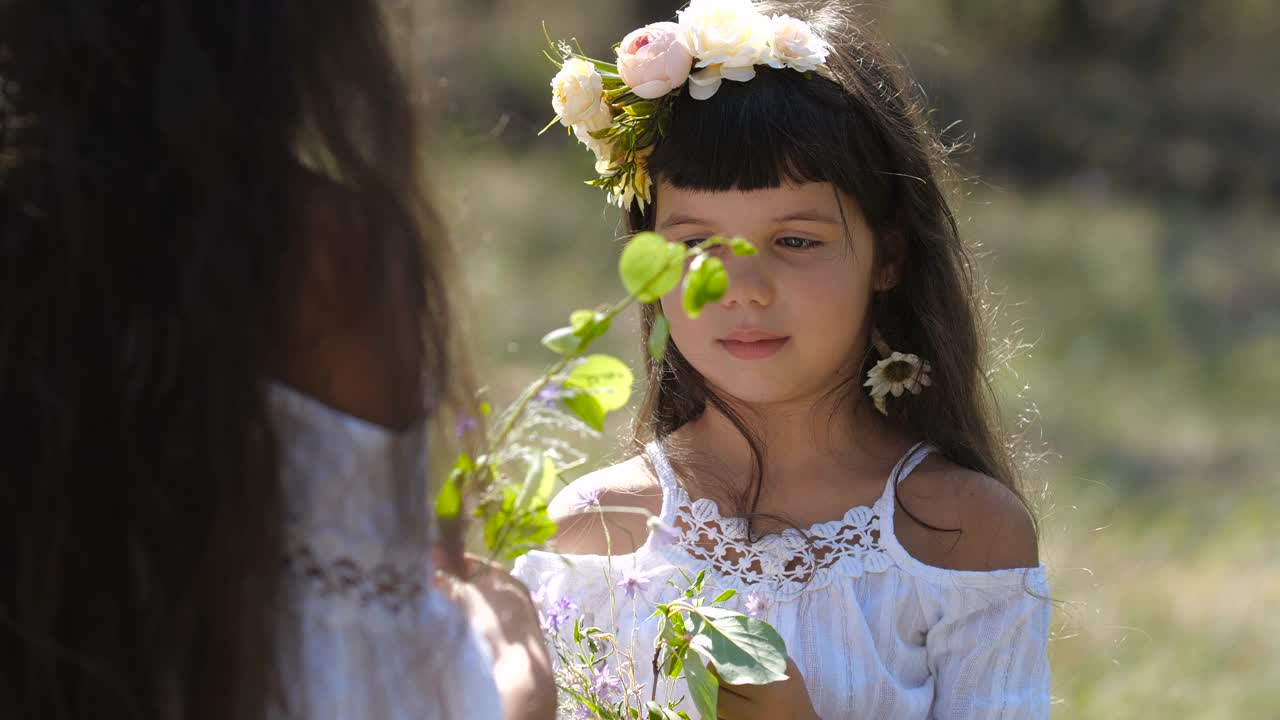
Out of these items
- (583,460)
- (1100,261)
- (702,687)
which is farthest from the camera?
(1100,261)

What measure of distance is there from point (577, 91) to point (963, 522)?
87 centimetres

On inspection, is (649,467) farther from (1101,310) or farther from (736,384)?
(1101,310)

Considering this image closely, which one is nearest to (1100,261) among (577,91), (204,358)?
(577,91)

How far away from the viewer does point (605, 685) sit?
1828mm

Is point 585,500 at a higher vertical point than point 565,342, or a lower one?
lower

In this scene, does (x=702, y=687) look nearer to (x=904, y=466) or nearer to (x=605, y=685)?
(x=605, y=685)

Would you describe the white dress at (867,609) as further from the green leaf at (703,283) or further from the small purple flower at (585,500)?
the green leaf at (703,283)

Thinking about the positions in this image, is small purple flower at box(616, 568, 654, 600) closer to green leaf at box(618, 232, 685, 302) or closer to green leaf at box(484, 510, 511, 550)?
green leaf at box(484, 510, 511, 550)

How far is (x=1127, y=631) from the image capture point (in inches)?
173

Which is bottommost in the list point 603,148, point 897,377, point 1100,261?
point 1100,261

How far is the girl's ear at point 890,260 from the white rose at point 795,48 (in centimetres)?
29

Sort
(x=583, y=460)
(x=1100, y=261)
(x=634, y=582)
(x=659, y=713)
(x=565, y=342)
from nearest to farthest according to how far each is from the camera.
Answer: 1. (x=565, y=342)
2. (x=583, y=460)
3. (x=659, y=713)
4. (x=634, y=582)
5. (x=1100, y=261)

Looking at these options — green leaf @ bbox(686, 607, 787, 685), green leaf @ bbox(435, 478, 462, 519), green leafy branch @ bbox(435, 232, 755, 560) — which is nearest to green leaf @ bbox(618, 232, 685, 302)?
green leafy branch @ bbox(435, 232, 755, 560)

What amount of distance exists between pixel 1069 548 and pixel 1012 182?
21.7 ft
